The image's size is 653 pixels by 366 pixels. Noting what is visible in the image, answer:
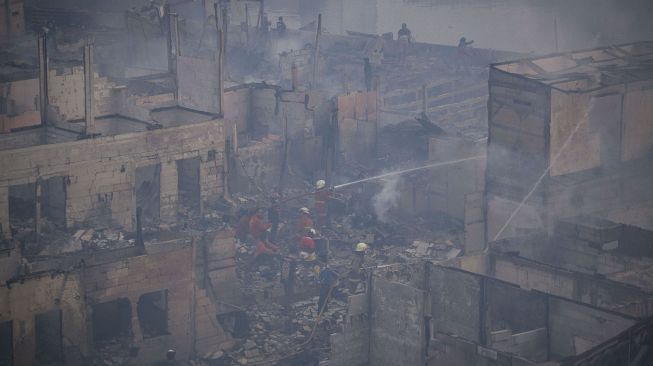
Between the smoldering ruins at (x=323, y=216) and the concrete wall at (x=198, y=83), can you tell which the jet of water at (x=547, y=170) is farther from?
the concrete wall at (x=198, y=83)

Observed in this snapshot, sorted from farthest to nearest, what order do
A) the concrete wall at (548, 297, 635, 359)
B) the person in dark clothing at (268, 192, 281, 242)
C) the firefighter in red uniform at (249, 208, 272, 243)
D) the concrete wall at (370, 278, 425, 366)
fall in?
the person in dark clothing at (268, 192, 281, 242) < the firefighter in red uniform at (249, 208, 272, 243) < the concrete wall at (370, 278, 425, 366) < the concrete wall at (548, 297, 635, 359)

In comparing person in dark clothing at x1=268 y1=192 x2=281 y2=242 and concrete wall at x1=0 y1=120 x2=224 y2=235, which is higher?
concrete wall at x1=0 y1=120 x2=224 y2=235

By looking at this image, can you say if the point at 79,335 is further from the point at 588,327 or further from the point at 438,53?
the point at 438,53

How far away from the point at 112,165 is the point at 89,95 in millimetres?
1742

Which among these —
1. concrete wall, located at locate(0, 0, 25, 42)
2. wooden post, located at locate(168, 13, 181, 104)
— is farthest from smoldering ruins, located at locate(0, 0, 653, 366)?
concrete wall, located at locate(0, 0, 25, 42)

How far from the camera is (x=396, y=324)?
1662 cm

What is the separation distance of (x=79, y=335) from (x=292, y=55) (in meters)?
21.9

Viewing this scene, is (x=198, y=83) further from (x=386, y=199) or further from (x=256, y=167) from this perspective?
(x=386, y=199)

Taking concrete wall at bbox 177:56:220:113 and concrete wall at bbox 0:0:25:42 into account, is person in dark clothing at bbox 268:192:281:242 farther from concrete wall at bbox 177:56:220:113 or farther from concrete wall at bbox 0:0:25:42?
concrete wall at bbox 0:0:25:42

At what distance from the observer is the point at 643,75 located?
23109 millimetres

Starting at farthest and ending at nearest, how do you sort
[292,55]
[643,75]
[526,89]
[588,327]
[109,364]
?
[292,55], [643,75], [526,89], [109,364], [588,327]

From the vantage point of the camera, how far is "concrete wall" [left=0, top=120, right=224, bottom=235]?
22.0 metres

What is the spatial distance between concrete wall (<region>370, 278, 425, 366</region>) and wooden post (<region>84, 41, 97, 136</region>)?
919 centimetres

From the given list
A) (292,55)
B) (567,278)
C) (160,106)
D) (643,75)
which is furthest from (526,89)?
(292,55)
